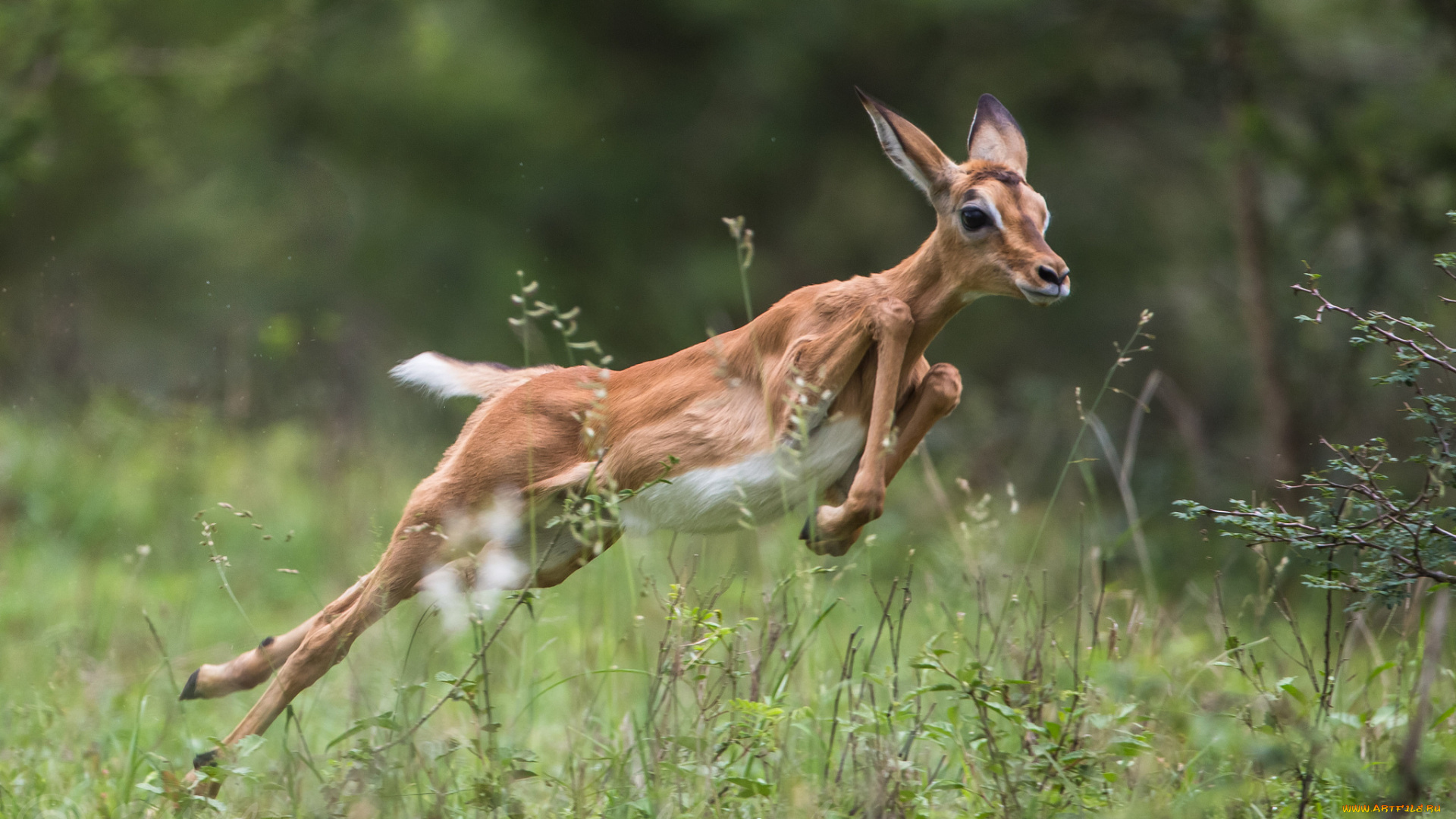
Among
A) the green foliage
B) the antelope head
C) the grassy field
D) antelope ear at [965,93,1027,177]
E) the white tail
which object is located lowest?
the grassy field

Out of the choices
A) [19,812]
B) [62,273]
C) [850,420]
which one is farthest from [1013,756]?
[62,273]

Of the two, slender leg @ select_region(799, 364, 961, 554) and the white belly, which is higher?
slender leg @ select_region(799, 364, 961, 554)

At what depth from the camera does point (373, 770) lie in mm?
3170

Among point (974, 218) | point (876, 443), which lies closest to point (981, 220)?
point (974, 218)

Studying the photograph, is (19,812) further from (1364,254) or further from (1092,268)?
(1092,268)

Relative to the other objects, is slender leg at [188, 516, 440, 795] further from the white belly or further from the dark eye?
the dark eye

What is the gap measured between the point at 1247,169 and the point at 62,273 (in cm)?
1165

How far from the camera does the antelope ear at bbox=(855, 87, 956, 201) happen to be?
3.06 m

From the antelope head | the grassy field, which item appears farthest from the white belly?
the antelope head

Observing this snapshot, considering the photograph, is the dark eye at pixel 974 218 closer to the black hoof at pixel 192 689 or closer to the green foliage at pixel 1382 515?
the green foliage at pixel 1382 515

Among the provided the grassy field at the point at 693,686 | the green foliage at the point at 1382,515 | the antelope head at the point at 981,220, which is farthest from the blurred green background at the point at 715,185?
the antelope head at the point at 981,220

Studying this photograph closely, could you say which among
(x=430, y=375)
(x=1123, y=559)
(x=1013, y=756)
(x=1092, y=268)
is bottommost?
(x=1123, y=559)

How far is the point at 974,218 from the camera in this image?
3.02 m

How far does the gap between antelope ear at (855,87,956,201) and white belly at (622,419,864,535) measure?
0.65 metres
